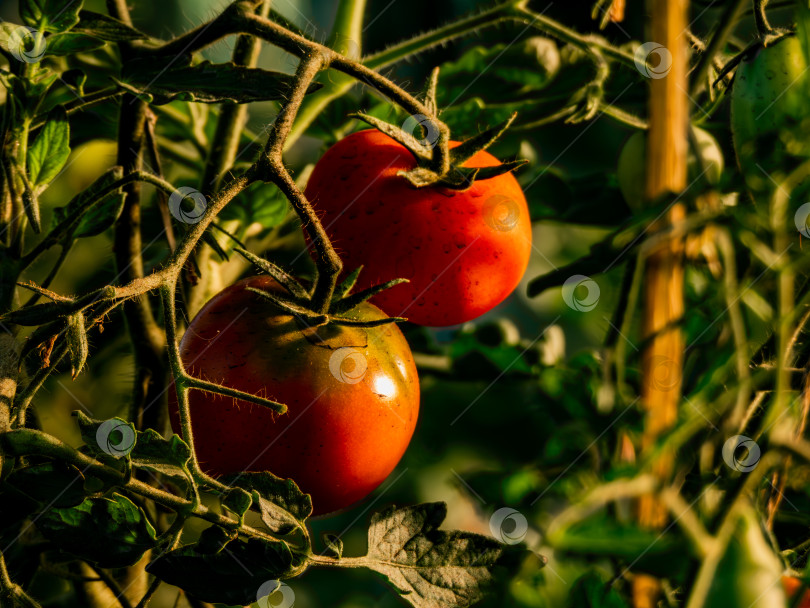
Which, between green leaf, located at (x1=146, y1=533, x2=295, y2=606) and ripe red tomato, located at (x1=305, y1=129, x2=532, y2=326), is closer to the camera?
green leaf, located at (x1=146, y1=533, x2=295, y2=606)

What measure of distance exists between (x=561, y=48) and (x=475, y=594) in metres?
0.44

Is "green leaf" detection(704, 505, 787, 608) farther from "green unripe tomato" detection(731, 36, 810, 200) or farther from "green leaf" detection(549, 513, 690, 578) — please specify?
"green unripe tomato" detection(731, 36, 810, 200)

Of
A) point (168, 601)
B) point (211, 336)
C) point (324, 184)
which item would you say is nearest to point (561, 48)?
point (324, 184)

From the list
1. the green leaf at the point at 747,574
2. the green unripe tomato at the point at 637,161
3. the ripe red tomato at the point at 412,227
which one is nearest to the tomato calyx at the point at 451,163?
the ripe red tomato at the point at 412,227

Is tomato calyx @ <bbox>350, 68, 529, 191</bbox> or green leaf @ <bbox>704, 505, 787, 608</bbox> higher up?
tomato calyx @ <bbox>350, 68, 529, 191</bbox>

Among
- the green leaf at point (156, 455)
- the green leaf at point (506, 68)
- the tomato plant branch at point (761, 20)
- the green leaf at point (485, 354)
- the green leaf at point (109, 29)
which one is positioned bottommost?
the green leaf at point (485, 354)

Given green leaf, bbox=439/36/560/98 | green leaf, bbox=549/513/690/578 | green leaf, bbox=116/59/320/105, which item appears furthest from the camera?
green leaf, bbox=439/36/560/98

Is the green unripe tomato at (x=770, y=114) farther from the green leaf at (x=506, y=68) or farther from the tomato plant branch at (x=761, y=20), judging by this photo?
the green leaf at (x=506, y=68)

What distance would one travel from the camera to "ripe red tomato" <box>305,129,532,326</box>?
1.25ft

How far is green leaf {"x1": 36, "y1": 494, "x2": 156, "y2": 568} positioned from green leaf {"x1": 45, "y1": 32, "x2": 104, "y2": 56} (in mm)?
203

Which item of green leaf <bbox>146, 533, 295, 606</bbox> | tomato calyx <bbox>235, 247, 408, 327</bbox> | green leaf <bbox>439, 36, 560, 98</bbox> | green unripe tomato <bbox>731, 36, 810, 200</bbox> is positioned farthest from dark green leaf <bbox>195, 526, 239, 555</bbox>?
green leaf <bbox>439, 36, 560, 98</bbox>

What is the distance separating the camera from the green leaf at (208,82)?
12.6 inches

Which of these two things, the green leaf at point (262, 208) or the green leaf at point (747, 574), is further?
the green leaf at point (262, 208)

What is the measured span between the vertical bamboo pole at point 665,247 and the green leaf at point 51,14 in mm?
247
